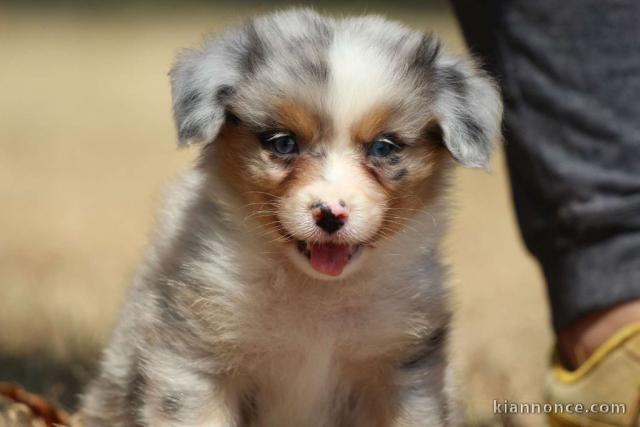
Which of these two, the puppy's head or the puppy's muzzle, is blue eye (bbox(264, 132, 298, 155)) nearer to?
the puppy's head

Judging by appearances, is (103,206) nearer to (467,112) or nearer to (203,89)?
(203,89)

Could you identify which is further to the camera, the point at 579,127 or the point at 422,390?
the point at 579,127

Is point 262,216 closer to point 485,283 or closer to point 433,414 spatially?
point 433,414

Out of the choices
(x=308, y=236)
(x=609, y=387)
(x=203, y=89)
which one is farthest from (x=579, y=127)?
(x=203, y=89)

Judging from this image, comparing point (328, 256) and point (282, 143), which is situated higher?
point (282, 143)

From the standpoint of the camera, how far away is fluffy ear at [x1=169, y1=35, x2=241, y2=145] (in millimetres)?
2781

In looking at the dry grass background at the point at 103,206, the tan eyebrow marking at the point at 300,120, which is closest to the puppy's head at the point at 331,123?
the tan eyebrow marking at the point at 300,120

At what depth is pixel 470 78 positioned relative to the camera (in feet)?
9.69

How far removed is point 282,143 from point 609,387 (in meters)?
1.20

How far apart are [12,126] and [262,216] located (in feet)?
20.2

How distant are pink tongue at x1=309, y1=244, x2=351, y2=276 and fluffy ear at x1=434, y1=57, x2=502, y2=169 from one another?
38 centimetres

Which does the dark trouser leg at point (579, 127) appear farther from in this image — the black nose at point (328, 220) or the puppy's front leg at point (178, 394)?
the puppy's front leg at point (178, 394)

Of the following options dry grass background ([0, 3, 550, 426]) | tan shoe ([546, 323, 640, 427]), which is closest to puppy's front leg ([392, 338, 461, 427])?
dry grass background ([0, 3, 550, 426])

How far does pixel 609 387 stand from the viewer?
3.21 metres
